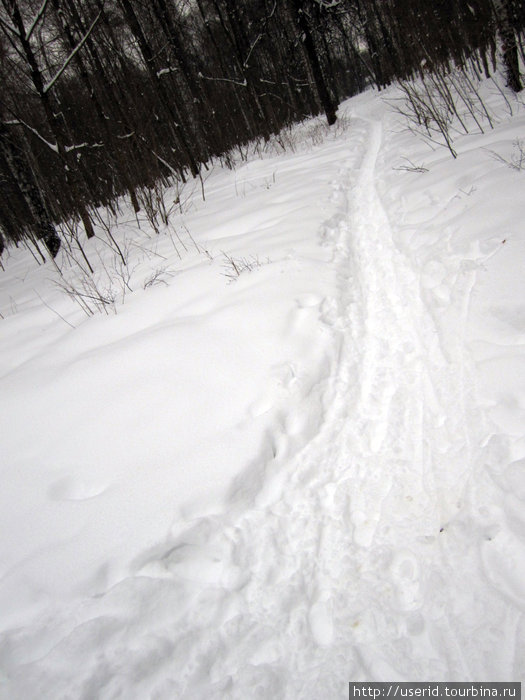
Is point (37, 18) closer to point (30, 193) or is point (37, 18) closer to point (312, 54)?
point (30, 193)

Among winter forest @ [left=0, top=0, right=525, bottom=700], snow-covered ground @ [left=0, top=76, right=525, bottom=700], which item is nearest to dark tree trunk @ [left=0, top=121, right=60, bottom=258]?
winter forest @ [left=0, top=0, right=525, bottom=700]

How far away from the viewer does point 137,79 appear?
36.7ft

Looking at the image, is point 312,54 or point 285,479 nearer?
point 285,479

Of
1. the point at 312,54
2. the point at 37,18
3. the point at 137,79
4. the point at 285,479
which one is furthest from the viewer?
the point at 137,79

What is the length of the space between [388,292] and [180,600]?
2.25 metres

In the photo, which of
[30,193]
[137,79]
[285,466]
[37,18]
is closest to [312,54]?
[137,79]

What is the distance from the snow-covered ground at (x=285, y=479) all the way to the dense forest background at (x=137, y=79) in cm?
319

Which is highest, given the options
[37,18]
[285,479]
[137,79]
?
[137,79]

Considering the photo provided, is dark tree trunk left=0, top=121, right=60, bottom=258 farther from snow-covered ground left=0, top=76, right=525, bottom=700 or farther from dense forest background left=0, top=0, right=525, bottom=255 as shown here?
snow-covered ground left=0, top=76, right=525, bottom=700

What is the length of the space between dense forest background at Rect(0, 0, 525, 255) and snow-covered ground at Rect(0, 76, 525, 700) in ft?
10.4

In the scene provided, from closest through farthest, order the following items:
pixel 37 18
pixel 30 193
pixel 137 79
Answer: pixel 37 18
pixel 30 193
pixel 137 79

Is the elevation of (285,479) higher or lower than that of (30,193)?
lower

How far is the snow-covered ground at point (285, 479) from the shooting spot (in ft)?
3.53

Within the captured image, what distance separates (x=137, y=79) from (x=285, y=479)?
14.0 meters
